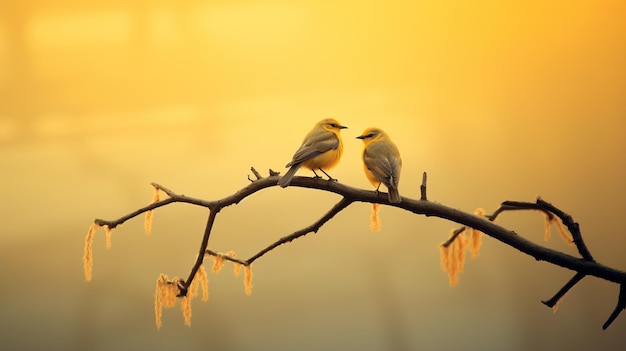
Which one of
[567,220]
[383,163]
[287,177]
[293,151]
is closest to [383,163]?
[383,163]

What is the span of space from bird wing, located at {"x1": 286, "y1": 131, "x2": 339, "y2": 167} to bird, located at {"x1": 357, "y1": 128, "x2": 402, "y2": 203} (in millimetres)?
128

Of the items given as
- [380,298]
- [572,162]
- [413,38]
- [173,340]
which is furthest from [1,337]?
[572,162]

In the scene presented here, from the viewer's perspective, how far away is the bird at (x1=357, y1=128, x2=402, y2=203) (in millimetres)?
2377

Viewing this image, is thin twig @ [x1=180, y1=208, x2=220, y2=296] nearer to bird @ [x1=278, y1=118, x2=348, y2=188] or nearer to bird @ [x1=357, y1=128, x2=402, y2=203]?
bird @ [x1=278, y1=118, x2=348, y2=188]

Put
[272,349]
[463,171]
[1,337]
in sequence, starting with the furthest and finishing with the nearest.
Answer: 1. [463,171]
2. [272,349]
3. [1,337]

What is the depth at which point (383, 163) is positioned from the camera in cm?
247

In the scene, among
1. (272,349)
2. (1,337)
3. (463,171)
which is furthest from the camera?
(463,171)

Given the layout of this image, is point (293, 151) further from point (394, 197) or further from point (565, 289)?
point (565, 289)

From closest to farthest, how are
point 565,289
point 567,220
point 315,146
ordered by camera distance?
point 567,220 → point 565,289 → point 315,146

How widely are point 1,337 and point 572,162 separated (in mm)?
3019

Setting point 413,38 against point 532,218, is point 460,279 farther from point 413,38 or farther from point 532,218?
point 413,38

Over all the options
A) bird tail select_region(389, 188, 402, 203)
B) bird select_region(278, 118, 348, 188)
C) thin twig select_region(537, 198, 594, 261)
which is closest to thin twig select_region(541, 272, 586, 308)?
thin twig select_region(537, 198, 594, 261)

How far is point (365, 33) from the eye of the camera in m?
3.78

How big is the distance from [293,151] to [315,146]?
1093 mm
